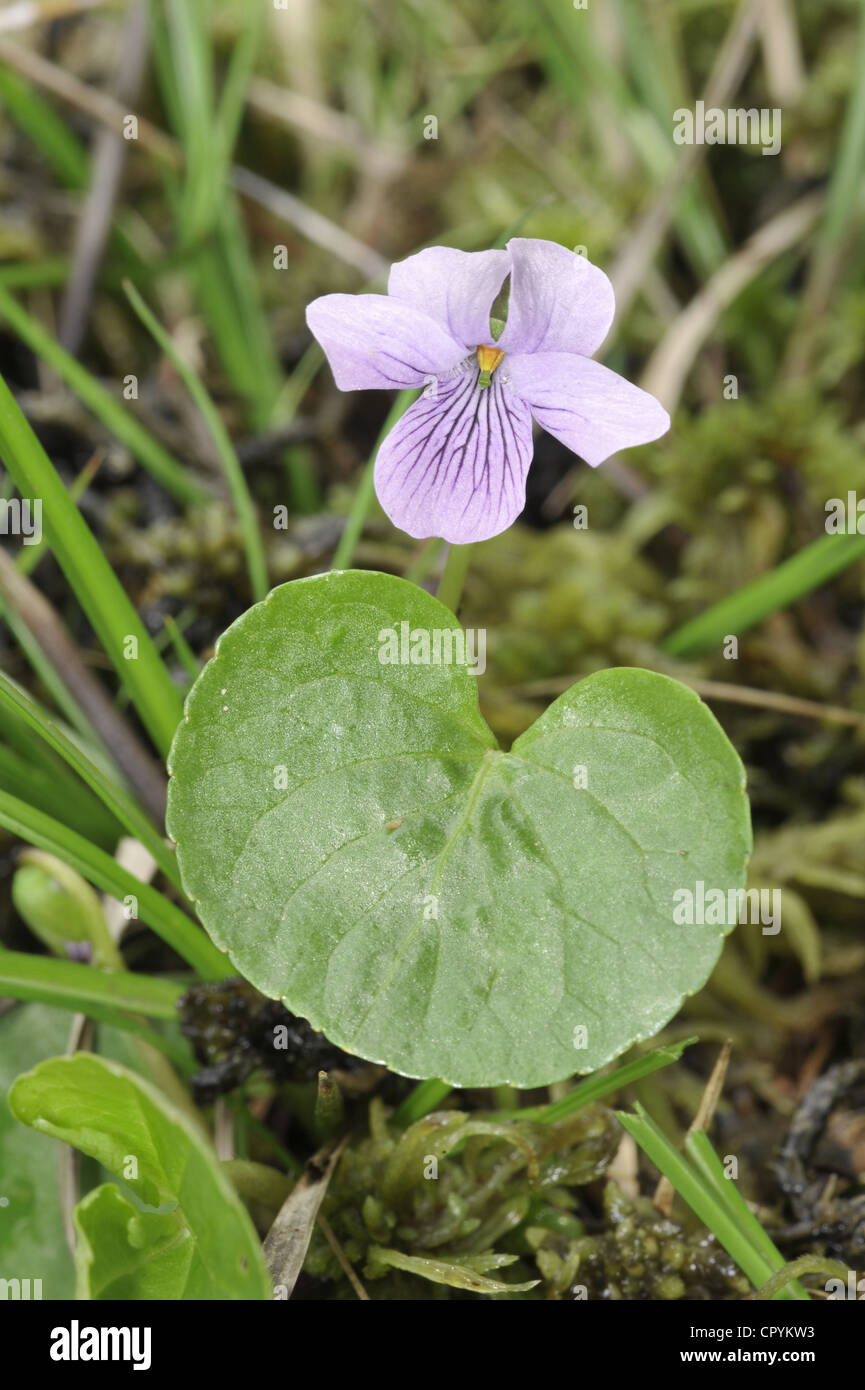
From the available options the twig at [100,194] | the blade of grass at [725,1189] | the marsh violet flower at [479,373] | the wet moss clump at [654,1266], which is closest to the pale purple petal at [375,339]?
the marsh violet flower at [479,373]

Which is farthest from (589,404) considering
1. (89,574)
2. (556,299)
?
(89,574)

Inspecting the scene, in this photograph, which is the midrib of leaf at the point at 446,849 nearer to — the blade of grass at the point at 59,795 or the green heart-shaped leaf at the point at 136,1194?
the green heart-shaped leaf at the point at 136,1194

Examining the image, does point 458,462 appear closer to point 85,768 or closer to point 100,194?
point 85,768

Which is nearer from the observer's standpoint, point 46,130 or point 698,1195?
point 698,1195

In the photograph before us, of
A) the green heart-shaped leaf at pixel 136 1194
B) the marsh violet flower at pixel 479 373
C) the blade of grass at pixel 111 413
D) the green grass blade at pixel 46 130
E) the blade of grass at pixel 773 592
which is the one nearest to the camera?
the green heart-shaped leaf at pixel 136 1194
